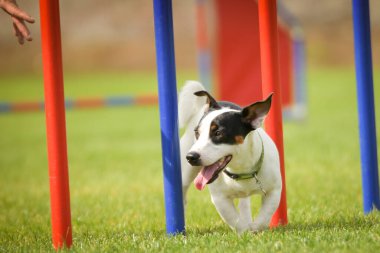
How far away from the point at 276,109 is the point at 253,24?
24.2 feet

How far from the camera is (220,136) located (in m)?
3.92

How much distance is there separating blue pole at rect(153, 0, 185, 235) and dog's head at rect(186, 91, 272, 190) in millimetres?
169

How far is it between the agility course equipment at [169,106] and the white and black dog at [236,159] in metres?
0.18

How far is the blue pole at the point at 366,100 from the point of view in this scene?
457 centimetres

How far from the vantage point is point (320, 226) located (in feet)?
13.9

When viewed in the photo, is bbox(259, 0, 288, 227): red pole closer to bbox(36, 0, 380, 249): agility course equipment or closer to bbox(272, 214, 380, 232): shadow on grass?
bbox(36, 0, 380, 249): agility course equipment

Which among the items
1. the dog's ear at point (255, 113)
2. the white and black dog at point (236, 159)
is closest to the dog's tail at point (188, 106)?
the white and black dog at point (236, 159)

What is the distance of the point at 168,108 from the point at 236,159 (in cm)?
53

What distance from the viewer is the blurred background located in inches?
1417

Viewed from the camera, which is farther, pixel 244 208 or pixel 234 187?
pixel 244 208

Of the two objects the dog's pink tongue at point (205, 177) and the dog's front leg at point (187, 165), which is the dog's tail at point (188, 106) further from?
the dog's pink tongue at point (205, 177)

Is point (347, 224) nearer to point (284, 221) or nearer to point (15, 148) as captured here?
point (284, 221)

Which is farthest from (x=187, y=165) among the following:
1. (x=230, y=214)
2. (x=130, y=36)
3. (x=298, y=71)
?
(x=130, y=36)

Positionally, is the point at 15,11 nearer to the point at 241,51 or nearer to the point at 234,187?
the point at 234,187
